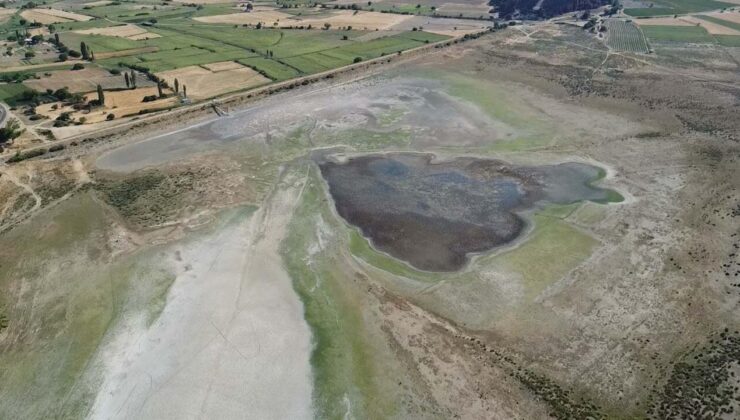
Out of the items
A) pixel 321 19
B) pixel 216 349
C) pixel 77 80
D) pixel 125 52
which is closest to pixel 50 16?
pixel 125 52

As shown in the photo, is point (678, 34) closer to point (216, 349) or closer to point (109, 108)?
point (109, 108)

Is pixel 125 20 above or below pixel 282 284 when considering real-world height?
above

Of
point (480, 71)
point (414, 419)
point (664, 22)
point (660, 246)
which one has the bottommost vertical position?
point (414, 419)

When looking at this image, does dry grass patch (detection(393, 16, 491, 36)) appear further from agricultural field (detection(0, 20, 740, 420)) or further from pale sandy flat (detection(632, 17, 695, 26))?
agricultural field (detection(0, 20, 740, 420))

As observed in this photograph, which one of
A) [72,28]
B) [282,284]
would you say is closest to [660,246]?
[282,284]

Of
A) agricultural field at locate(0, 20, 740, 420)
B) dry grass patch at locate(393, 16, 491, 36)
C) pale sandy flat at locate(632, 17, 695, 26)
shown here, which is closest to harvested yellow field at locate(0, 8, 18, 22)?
agricultural field at locate(0, 20, 740, 420)

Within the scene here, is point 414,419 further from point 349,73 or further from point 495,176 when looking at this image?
point 349,73
